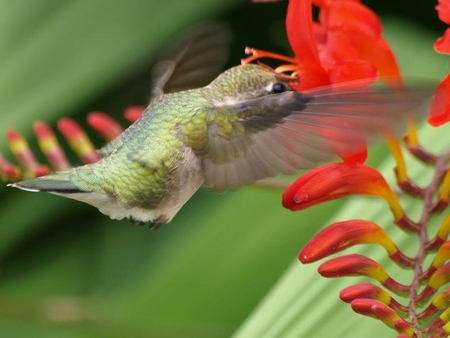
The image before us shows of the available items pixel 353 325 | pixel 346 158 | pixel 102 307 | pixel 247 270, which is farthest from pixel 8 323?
pixel 346 158

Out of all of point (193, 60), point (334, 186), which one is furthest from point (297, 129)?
point (193, 60)

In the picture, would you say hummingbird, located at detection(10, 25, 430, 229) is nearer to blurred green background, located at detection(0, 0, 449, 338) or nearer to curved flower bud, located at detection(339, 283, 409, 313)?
curved flower bud, located at detection(339, 283, 409, 313)

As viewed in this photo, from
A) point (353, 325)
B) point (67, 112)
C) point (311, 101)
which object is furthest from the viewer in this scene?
point (67, 112)

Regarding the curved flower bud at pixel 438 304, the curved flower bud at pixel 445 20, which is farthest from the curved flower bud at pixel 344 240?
the curved flower bud at pixel 445 20

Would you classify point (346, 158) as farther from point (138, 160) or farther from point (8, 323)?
point (8, 323)

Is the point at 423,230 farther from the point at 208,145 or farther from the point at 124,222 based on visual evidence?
the point at 124,222

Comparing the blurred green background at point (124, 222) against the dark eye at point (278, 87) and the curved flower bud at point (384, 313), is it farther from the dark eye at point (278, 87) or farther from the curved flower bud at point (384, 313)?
the curved flower bud at point (384, 313)

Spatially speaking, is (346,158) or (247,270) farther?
(247,270)
